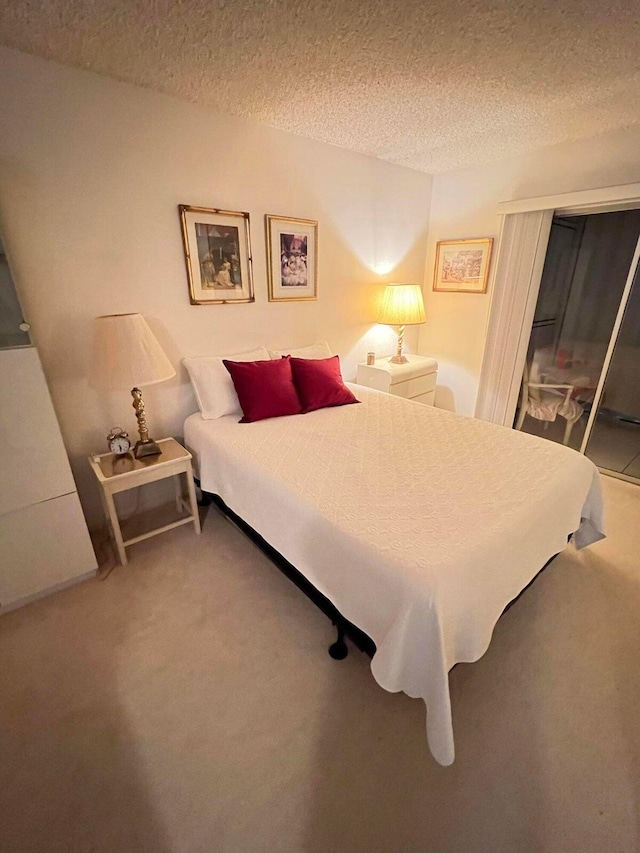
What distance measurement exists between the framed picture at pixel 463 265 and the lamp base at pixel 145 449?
3.07 m

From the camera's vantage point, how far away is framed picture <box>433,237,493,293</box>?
3.32 metres

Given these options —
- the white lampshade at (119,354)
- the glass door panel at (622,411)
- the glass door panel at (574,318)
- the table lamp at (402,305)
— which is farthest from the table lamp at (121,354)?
the glass door panel at (622,411)

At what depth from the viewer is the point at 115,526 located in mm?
1963

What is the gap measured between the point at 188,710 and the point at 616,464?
3.53 metres

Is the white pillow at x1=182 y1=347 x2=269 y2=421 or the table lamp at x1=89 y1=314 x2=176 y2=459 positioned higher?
the table lamp at x1=89 y1=314 x2=176 y2=459

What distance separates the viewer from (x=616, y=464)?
309cm

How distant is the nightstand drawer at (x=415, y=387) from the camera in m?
3.28

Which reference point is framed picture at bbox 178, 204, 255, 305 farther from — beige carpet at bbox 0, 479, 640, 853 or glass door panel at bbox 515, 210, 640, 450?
glass door panel at bbox 515, 210, 640, 450

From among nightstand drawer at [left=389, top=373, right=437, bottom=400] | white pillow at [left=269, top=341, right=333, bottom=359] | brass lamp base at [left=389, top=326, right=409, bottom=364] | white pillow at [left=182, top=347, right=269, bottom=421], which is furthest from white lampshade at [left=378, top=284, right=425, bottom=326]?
white pillow at [left=182, top=347, right=269, bottom=421]

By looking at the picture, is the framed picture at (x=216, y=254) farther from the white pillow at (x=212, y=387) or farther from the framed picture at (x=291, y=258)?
the white pillow at (x=212, y=387)

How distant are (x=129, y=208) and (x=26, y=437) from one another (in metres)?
1.35

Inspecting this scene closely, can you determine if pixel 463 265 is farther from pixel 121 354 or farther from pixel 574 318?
pixel 121 354

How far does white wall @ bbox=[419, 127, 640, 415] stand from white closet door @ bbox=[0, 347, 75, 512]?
338 centimetres

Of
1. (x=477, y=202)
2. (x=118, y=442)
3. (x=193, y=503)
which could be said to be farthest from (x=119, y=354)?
(x=477, y=202)
